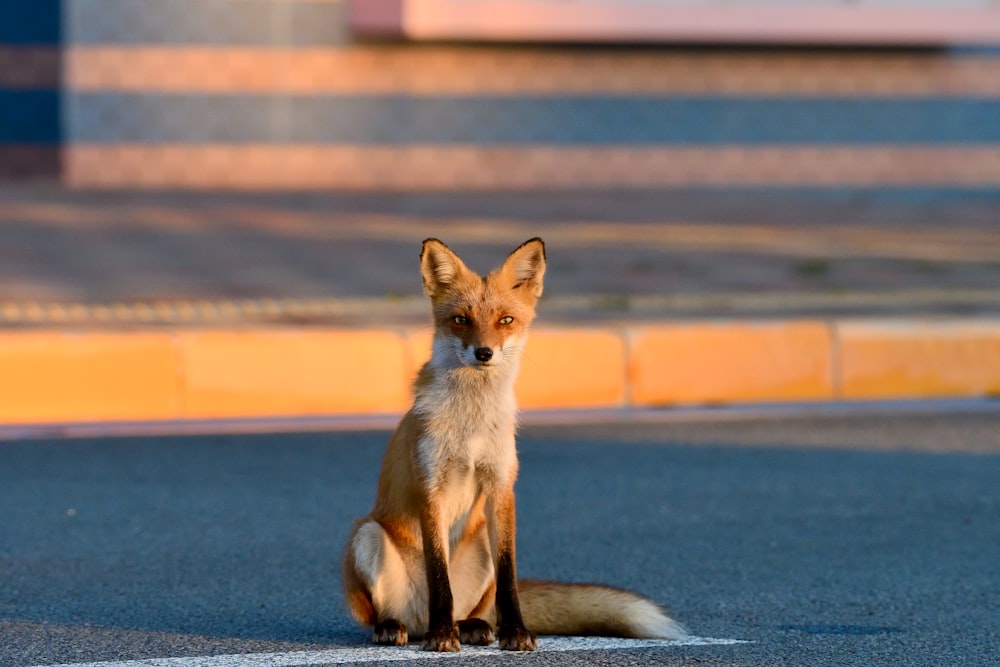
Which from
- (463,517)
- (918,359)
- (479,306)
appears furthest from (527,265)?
(918,359)

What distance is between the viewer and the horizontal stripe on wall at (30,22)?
59.9 ft

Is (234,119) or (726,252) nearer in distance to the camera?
(726,252)

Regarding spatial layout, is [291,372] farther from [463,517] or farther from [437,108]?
[437,108]

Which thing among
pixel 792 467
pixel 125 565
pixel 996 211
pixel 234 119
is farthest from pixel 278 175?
pixel 125 565

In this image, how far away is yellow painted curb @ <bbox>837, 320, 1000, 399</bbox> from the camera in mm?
10367

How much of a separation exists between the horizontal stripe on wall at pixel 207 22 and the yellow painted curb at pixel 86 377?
9.32 metres

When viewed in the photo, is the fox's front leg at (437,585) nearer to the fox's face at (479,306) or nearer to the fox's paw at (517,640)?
the fox's paw at (517,640)

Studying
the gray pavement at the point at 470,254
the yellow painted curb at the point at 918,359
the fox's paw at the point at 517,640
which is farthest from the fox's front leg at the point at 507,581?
the yellow painted curb at the point at 918,359

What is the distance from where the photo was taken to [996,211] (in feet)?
61.5

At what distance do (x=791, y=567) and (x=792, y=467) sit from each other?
84.0 inches

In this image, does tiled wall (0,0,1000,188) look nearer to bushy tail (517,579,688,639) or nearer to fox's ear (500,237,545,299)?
fox's ear (500,237,545,299)

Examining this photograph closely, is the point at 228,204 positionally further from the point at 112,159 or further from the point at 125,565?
the point at 125,565

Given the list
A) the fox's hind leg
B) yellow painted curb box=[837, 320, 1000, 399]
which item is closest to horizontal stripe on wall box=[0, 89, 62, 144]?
yellow painted curb box=[837, 320, 1000, 399]

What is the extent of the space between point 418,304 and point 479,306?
6.61 metres
